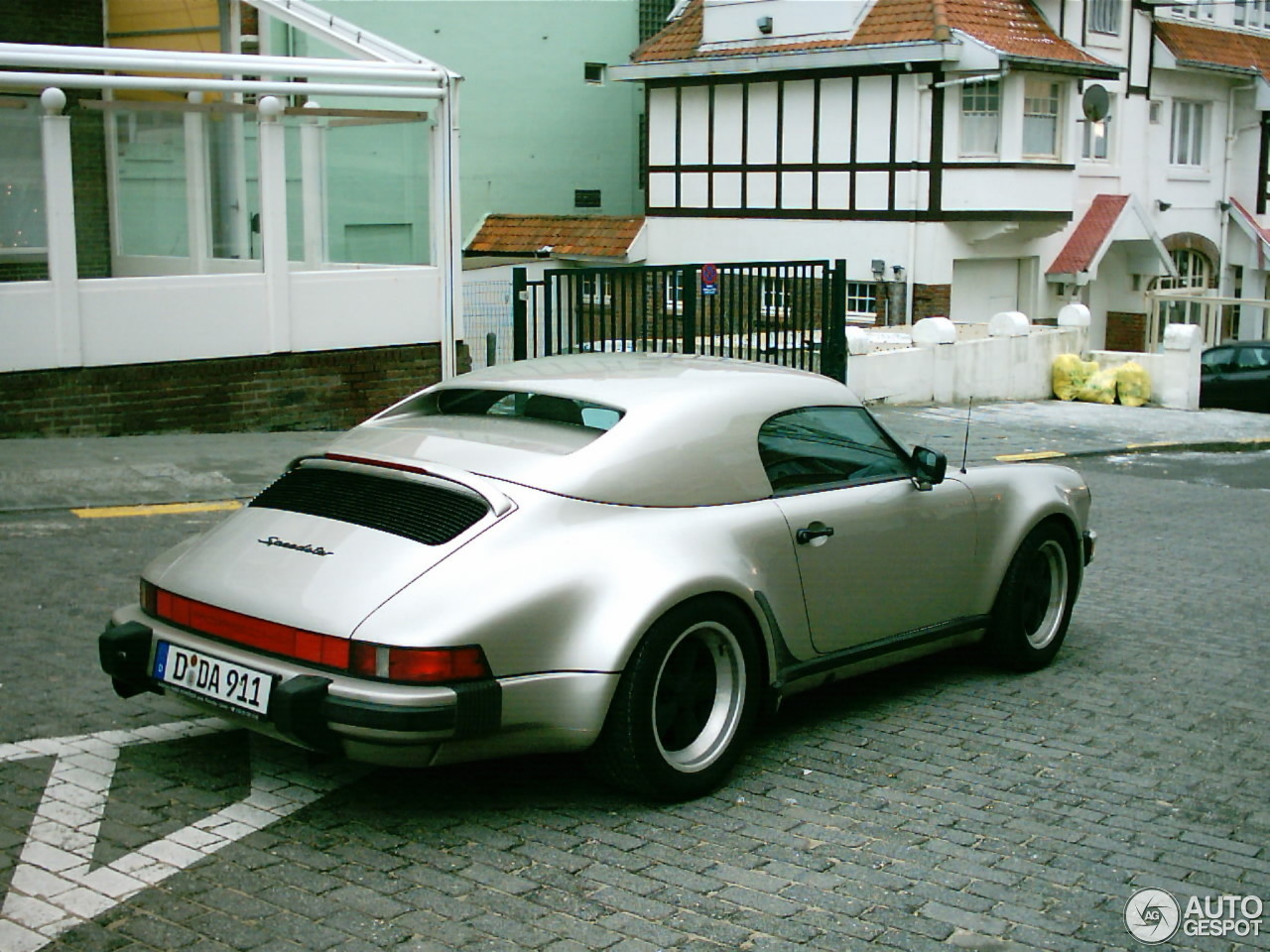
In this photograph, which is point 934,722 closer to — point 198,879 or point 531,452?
point 531,452

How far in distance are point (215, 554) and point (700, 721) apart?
5.85 feet

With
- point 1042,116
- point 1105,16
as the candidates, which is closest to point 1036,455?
point 1042,116

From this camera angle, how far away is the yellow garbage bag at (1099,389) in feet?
78.1

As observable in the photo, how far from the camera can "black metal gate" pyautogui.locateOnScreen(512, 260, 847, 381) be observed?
15.6 meters

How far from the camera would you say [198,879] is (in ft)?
14.9

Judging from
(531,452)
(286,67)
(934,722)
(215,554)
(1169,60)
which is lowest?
(934,722)

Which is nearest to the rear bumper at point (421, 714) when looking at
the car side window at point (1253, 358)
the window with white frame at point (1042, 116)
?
the car side window at point (1253, 358)

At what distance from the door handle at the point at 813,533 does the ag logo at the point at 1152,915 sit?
175cm

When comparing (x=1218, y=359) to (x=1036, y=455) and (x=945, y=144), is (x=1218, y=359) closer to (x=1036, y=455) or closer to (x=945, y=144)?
(x=945, y=144)

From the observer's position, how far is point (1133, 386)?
23.8m

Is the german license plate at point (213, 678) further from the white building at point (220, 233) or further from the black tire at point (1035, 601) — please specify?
the white building at point (220, 233)

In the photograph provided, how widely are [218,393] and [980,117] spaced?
1835 cm

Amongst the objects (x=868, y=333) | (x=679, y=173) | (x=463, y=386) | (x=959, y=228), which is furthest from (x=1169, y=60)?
(x=463, y=386)

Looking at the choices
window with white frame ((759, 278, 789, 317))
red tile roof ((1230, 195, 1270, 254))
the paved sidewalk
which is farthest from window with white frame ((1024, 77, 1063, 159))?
window with white frame ((759, 278, 789, 317))
